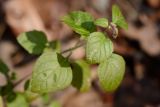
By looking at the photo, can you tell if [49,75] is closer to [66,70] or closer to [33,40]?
[66,70]

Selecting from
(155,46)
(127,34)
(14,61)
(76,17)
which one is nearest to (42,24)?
(14,61)

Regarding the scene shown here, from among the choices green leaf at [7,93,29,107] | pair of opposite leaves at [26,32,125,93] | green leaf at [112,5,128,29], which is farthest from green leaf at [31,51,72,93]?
green leaf at [7,93,29,107]

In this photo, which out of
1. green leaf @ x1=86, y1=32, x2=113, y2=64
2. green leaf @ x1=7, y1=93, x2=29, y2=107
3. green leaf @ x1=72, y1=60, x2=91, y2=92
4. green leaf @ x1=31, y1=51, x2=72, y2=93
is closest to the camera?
green leaf @ x1=86, y1=32, x2=113, y2=64

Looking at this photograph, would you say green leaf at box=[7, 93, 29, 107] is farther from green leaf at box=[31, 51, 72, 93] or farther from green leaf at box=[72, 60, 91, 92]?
green leaf at box=[31, 51, 72, 93]

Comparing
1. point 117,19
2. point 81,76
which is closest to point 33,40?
point 81,76

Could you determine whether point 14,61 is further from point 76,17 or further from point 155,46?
point 76,17
